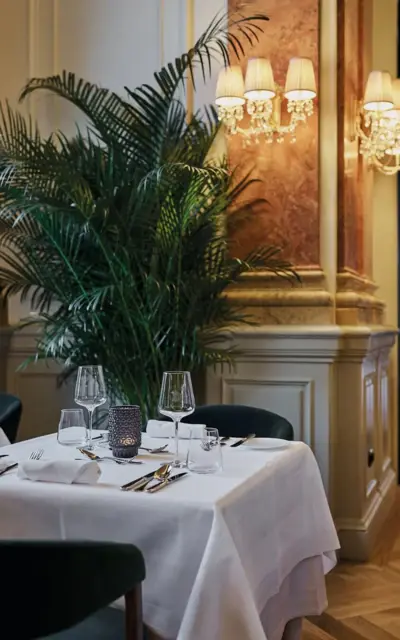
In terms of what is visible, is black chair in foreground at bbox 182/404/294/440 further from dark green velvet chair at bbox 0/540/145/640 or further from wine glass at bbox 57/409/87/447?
dark green velvet chair at bbox 0/540/145/640

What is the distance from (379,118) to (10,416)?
2.37 meters

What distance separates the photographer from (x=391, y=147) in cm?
421

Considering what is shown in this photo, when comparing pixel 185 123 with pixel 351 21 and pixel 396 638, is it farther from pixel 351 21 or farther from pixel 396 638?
pixel 396 638

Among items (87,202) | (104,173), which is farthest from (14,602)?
(104,173)

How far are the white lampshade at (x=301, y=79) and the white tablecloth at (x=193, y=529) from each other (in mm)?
2146

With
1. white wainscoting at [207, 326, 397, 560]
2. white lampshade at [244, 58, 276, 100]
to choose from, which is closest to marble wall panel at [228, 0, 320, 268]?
white lampshade at [244, 58, 276, 100]

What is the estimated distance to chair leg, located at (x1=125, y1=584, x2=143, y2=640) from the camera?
5.20ft

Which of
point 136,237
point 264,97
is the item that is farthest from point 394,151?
point 136,237

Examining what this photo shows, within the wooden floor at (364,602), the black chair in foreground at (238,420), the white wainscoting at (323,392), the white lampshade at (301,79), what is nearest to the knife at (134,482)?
the black chair in foreground at (238,420)

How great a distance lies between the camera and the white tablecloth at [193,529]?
64.2 inches

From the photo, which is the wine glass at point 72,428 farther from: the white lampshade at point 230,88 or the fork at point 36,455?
the white lampshade at point 230,88

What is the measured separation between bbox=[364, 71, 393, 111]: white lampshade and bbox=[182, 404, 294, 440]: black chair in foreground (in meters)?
1.87

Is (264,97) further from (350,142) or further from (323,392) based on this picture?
(323,392)

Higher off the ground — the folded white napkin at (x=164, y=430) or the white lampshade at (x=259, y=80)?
the white lampshade at (x=259, y=80)
